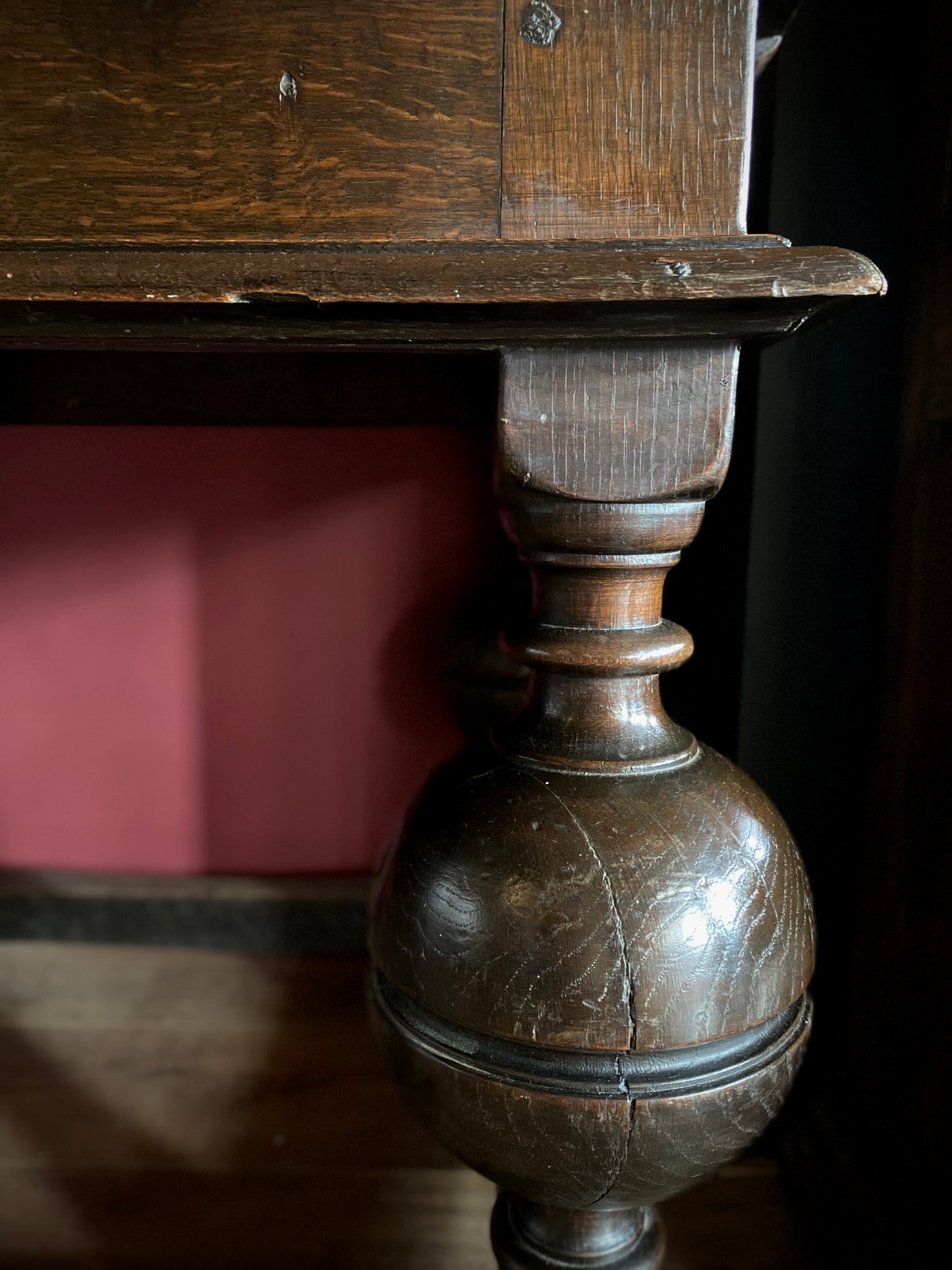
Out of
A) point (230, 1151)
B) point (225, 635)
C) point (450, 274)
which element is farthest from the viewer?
point (225, 635)

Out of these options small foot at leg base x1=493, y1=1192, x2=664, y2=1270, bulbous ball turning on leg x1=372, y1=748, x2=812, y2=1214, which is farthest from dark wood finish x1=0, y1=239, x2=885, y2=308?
small foot at leg base x1=493, y1=1192, x2=664, y2=1270

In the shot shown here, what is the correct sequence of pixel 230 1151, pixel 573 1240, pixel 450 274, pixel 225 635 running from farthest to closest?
pixel 225 635, pixel 230 1151, pixel 573 1240, pixel 450 274

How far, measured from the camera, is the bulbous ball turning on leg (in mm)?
356

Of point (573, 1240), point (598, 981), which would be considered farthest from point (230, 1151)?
point (598, 981)

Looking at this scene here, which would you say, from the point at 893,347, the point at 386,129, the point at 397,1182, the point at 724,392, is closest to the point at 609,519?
the point at 724,392

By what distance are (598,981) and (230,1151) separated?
0.56 meters

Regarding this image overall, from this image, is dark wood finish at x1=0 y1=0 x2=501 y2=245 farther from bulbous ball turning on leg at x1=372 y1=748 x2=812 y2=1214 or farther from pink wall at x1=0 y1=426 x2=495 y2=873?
pink wall at x1=0 y1=426 x2=495 y2=873

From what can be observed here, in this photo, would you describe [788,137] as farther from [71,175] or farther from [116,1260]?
[116,1260]

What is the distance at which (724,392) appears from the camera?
0.36m

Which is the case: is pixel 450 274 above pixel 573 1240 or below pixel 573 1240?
above

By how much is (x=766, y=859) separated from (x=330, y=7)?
38 centimetres

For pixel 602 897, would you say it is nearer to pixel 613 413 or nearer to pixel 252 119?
pixel 613 413

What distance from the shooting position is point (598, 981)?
1.16ft

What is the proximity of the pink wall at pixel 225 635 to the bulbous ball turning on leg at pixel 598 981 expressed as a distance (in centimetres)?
60
